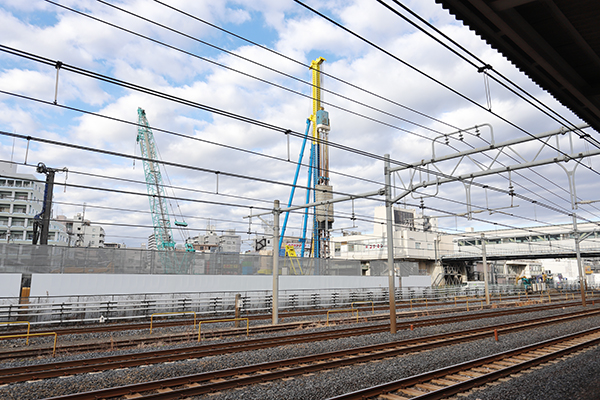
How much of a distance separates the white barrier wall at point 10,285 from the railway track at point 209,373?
15.3m

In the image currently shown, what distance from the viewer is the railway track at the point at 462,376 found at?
8617mm

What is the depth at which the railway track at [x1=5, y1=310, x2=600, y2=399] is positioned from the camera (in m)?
8.91

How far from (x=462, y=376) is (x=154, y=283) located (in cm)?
2359

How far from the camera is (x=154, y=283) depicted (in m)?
28.1

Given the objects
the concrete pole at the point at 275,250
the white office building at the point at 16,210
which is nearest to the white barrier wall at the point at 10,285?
the concrete pole at the point at 275,250

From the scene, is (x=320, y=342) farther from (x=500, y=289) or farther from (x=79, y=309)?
(x=500, y=289)

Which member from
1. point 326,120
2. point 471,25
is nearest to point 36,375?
point 471,25

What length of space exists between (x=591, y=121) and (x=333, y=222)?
48.9 meters

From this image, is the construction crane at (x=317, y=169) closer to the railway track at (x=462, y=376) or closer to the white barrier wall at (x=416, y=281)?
the white barrier wall at (x=416, y=281)

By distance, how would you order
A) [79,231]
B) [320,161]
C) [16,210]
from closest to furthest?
[79,231]
[320,161]
[16,210]

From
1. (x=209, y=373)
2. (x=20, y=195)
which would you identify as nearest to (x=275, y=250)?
(x=209, y=373)

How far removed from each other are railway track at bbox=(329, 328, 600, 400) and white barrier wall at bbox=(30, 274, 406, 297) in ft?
75.0

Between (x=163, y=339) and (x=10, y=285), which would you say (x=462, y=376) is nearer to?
(x=163, y=339)

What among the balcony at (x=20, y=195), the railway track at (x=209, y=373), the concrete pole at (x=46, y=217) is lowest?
the railway track at (x=209, y=373)
